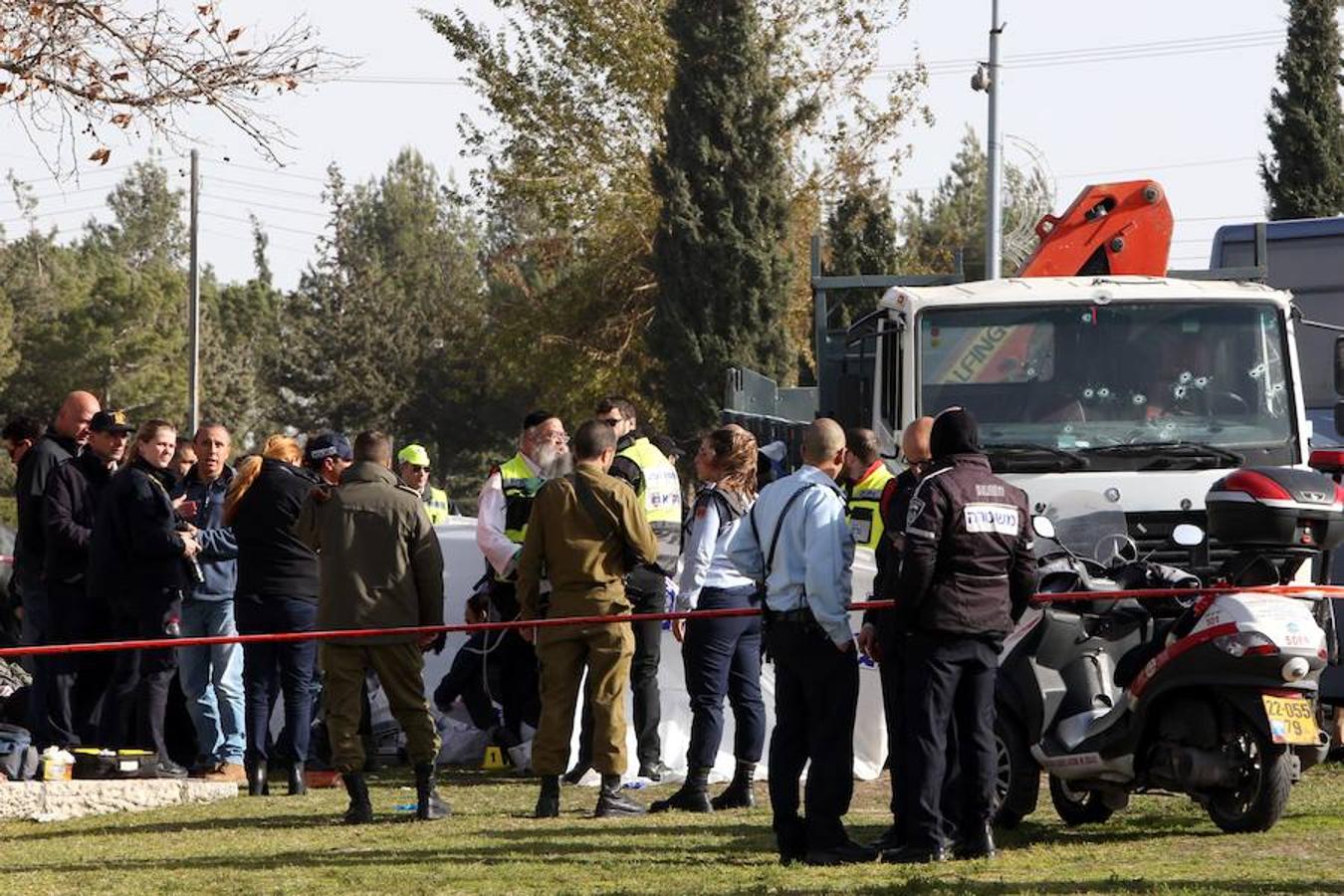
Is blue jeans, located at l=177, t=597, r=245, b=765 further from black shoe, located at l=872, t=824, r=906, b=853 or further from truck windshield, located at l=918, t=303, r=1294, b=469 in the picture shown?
black shoe, located at l=872, t=824, r=906, b=853

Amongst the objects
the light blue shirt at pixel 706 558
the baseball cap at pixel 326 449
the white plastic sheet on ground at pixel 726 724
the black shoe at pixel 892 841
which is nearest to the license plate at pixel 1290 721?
the black shoe at pixel 892 841

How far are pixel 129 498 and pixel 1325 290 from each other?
11.1 meters

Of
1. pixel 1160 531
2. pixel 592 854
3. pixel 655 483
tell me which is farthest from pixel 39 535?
pixel 1160 531

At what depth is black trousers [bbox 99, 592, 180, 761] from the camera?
12094 mm

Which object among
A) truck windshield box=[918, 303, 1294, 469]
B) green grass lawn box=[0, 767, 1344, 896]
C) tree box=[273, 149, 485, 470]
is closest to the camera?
green grass lawn box=[0, 767, 1344, 896]

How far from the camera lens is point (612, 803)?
10.6m

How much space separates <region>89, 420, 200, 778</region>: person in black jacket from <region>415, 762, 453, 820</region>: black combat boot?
2035 millimetres

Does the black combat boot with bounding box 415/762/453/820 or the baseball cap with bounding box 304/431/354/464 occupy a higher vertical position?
the baseball cap with bounding box 304/431/354/464

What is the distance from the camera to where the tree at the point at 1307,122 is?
4316cm

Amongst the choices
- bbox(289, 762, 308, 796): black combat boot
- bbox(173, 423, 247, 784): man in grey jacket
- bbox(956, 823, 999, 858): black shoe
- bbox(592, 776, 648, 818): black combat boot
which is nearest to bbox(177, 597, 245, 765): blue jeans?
bbox(173, 423, 247, 784): man in grey jacket

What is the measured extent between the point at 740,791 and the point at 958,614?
2.66 meters

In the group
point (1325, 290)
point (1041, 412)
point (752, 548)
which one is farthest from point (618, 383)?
point (752, 548)

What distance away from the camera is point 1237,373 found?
12.9 m

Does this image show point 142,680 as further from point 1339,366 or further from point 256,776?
point 1339,366
